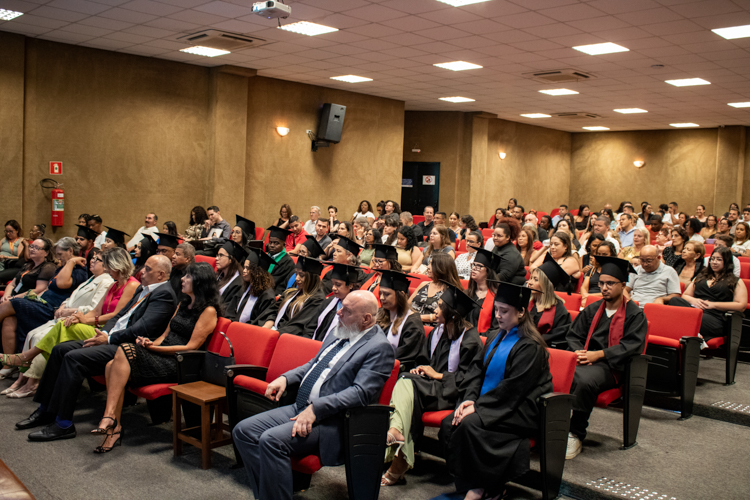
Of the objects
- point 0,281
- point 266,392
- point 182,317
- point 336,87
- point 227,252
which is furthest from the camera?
point 336,87

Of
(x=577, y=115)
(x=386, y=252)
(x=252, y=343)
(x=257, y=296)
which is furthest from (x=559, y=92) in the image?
(x=252, y=343)

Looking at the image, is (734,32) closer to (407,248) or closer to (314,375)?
(407,248)

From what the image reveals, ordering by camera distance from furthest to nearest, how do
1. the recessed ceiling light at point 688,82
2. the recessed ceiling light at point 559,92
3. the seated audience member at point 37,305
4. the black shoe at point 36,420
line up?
the recessed ceiling light at point 559,92 < the recessed ceiling light at point 688,82 < the seated audience member at point 37,305 < the black shoe at point 36,420

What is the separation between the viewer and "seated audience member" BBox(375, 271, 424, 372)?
394 cm

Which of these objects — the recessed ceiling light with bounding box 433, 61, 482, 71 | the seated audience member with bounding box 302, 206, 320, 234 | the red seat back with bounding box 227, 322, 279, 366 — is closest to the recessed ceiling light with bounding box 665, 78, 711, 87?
the recessed ceiling light with bounding box 433, 61, 482, 71

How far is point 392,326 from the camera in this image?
160 inches

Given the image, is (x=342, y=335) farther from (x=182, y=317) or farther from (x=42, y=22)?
(x=42, y=22)

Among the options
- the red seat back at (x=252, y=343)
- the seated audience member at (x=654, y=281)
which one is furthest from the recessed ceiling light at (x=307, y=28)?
the red seat back at (x=252, y=343)

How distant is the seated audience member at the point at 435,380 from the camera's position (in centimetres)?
341

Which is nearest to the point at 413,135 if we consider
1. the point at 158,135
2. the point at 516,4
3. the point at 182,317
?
the point at 158,135

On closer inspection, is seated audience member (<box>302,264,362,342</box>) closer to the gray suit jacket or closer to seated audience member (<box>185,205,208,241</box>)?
the gray suit jacket

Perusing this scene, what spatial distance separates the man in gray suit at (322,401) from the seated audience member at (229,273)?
6.70 ft

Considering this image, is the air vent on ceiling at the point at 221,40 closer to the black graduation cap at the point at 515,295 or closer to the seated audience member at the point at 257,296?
the seated audience member at the point at 257,296

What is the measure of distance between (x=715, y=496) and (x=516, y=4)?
513cm
